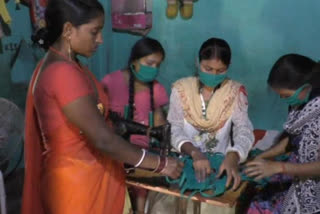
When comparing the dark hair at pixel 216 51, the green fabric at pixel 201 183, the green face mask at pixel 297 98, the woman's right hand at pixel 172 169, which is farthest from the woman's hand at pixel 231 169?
the dark hair at pixel 216 51

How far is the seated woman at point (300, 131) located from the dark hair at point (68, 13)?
3.35 ft

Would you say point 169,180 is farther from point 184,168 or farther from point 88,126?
point 88,126

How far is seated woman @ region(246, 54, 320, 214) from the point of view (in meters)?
1.86

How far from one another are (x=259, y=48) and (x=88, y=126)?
2606mm

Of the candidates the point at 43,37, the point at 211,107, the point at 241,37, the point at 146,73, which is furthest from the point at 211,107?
the point at 241,37

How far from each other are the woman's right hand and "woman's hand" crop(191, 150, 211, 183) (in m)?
0.12

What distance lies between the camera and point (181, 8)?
391cm

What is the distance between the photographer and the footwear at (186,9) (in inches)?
150

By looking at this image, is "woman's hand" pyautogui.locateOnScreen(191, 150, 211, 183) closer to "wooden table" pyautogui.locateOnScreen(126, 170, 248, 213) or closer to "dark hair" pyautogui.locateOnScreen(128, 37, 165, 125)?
"wooden table" pyautogui.locateOnScreen(126, 170, 248, 213)

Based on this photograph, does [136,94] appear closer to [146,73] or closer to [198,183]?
[146,73]

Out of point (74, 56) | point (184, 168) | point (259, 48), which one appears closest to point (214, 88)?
point (184, 168)

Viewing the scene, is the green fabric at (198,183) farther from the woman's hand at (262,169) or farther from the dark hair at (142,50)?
the dark hair at (142,50)

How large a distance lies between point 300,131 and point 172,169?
30.8 inches

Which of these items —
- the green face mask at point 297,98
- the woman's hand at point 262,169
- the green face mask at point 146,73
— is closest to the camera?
the woman's hand at point 262,169
